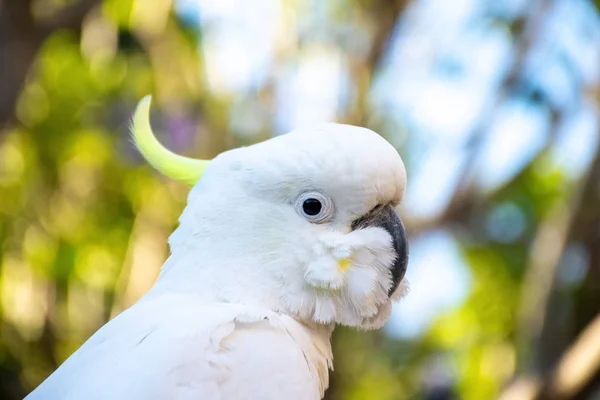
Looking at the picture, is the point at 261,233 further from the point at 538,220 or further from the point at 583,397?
the point at 538,220

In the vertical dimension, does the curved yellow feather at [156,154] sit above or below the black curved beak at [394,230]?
above

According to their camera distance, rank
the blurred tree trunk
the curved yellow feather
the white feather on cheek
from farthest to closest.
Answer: the blurred tree trunk
the curved yellow feather
the white feather on cheek

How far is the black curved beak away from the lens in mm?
1298

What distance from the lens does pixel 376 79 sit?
3.79 meters

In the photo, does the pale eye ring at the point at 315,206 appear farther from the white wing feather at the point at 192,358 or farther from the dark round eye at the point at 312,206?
the white wing feather at the point at 192,358

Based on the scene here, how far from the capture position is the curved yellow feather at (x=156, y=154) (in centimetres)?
143

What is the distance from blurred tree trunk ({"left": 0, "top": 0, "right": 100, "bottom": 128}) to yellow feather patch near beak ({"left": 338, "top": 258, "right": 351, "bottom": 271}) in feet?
5.25

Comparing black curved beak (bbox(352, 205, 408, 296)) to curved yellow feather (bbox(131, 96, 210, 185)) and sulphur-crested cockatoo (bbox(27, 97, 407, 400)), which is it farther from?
curved yellow feather (bbox(131, 96, 210, 185))

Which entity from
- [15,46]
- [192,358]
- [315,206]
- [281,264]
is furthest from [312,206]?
[15,46]

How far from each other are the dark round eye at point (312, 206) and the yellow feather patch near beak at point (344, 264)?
0.10 m

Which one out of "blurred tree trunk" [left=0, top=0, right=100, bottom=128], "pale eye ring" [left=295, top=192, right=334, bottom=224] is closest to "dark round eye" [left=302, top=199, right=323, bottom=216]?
"pale eye ring" [left=295, top=192, right=334, bottom=224]

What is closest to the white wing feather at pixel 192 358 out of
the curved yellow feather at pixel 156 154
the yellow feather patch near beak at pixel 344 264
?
the yellow feather patch near beak at pixel 344 264

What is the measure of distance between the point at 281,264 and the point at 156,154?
1.22 feet

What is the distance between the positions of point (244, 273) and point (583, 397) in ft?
6.91
